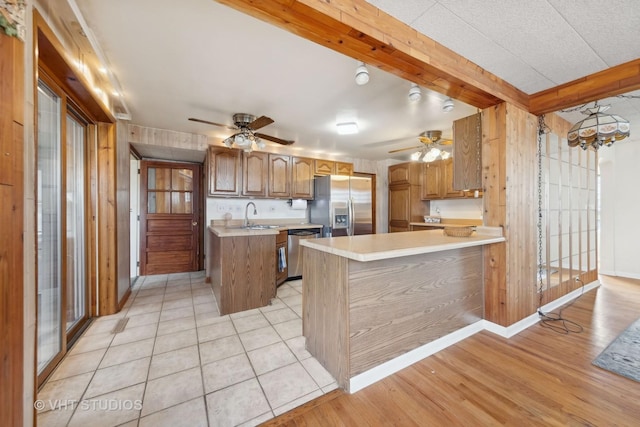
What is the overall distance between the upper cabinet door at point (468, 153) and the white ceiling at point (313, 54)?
380mm

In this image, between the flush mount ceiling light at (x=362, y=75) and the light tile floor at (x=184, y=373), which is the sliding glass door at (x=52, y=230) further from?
the flush mount ceiling light at (x=362, y=75)

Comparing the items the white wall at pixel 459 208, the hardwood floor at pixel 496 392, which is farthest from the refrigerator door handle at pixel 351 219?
the hardwood floor at pixel 496 392

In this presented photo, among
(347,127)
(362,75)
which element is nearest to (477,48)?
(362,75)

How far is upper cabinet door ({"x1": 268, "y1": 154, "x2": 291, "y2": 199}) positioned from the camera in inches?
167

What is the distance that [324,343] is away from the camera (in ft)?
5.89

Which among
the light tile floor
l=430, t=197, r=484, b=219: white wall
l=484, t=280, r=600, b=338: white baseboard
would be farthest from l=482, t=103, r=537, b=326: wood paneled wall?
l=430, t=197, r=484, b=219: white wall

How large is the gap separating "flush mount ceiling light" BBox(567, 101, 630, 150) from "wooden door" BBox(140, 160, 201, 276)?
5.38 meters

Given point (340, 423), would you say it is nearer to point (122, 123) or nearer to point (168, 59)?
point (168, 59)

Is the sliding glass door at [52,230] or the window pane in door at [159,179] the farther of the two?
the window pane in door at [159,179]

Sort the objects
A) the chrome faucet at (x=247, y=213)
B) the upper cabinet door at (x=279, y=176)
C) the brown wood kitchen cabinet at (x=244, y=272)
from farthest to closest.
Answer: the upper cabinet door at (x=279, y=176)
the chrome faucet at (x=247, y=213)
the brown wood kitchen cabinet at (x=244, y=272)

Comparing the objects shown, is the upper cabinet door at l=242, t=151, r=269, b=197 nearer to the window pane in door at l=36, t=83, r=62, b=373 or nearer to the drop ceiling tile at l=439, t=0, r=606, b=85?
the window pane in door at l=36, t=83, r=62, b=373

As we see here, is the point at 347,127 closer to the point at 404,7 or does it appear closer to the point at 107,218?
the point at 404,7

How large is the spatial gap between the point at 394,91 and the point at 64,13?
2.48 m

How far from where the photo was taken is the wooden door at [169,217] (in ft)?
14.1
